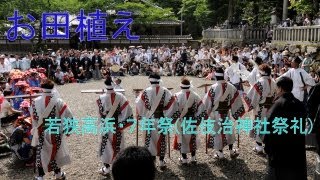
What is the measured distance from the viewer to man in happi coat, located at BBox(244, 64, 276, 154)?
26.5ft

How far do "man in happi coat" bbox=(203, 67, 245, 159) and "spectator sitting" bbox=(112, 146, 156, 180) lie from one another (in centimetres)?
541

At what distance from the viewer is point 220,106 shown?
25.6 feet

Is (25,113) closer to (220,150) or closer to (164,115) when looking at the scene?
(164,115)

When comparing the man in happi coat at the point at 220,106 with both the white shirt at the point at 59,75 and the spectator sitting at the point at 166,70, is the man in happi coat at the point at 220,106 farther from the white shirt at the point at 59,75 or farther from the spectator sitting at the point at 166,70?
the spectator sitting at the point at 166,70

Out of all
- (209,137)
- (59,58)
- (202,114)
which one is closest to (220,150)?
(209,137)

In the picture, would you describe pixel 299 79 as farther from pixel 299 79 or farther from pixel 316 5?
pixel 316 5

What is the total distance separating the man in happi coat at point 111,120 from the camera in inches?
277

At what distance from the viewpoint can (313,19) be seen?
21516 millimetres

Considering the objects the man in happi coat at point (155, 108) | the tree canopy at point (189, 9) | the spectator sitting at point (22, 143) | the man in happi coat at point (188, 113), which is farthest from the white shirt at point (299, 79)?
the tree canopy at point (189, 9)

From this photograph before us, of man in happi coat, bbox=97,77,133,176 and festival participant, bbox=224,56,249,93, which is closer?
man in happi coat, bbox=97,77,133,176

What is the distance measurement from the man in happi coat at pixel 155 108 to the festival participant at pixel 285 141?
9.27 feet

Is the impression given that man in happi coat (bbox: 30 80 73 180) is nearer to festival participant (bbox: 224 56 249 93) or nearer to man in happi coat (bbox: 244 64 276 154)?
man in happi coat (bbox: 244 64 276 154)

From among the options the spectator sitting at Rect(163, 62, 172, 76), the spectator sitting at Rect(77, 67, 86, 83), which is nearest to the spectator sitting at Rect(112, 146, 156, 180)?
the spectator sitting at Rect(77, 67, 86, 83)

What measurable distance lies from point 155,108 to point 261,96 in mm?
2212
